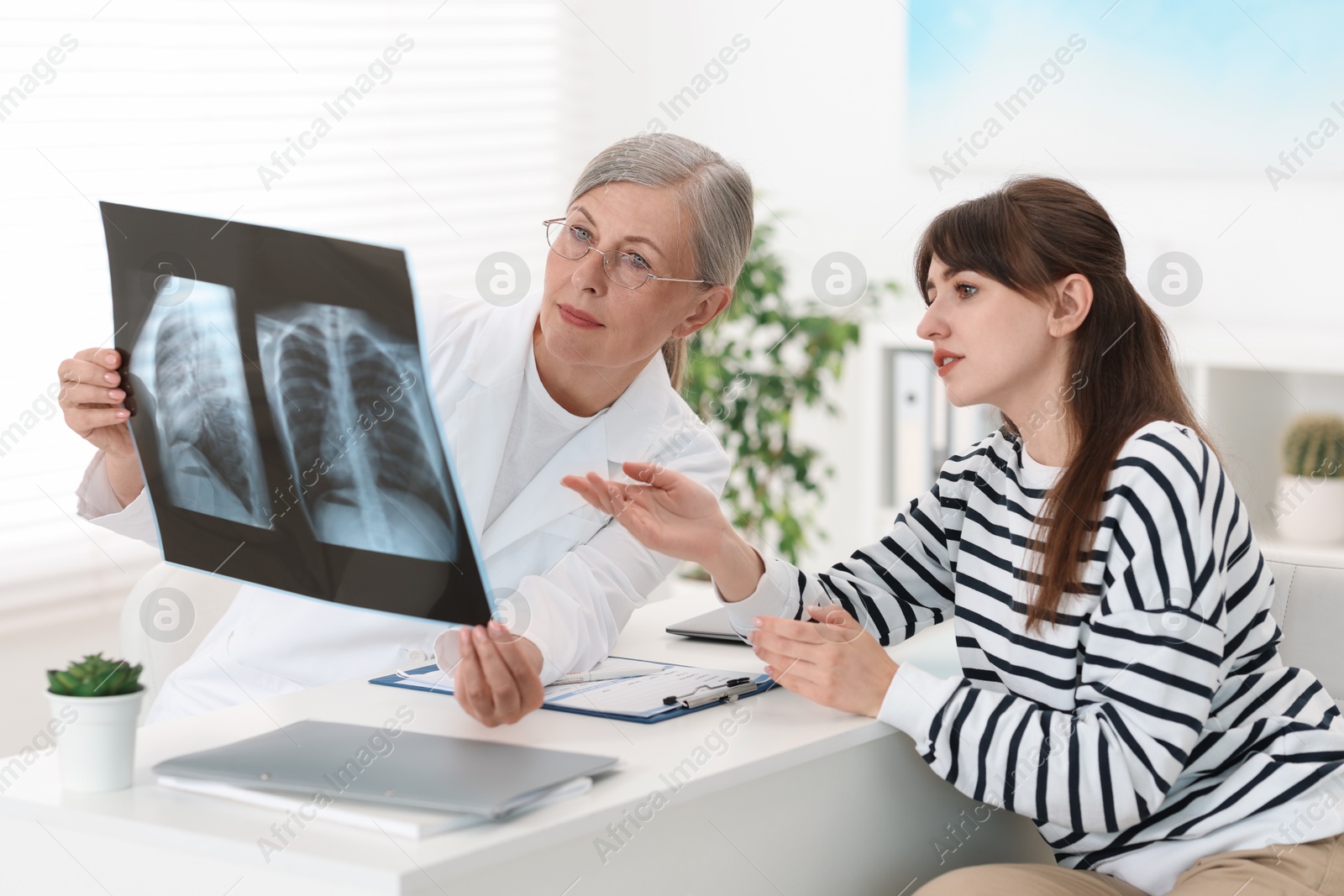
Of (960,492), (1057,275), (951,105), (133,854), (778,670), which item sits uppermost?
(951,105)

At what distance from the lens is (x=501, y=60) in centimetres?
370

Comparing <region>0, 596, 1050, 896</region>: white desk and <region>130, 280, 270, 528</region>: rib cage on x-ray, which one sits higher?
<region>130, 280, 270, 528</region>: rib cage on x-ray

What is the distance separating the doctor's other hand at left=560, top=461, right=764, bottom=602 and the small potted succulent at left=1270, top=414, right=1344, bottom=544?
5.72ft

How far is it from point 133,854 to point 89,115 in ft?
6.62

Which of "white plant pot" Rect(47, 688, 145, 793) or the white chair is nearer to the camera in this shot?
"white plant pot" Rect(47, 688, 145, 793)

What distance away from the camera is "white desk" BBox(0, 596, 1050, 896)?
105cm

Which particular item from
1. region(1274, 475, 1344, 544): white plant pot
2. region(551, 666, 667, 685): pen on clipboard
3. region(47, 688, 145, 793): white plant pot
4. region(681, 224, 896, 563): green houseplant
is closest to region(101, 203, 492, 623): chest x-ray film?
region(47, 688, 145, 793): white plant pot

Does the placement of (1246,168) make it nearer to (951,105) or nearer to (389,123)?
(951,105)

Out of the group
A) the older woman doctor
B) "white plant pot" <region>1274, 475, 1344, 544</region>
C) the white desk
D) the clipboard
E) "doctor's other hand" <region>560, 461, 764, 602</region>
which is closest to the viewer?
the white desk

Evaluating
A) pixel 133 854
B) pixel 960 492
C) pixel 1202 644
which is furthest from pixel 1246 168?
pixel 133 854

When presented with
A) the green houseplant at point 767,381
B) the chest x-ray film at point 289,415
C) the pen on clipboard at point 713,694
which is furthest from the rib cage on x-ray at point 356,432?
the green houseplant at point 767,381

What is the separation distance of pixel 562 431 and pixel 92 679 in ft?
2.56

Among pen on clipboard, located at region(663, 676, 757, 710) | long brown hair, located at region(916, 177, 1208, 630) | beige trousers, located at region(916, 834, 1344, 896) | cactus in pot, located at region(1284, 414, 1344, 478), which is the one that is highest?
long brown hair, located at region(916, 177, 1208, 630)

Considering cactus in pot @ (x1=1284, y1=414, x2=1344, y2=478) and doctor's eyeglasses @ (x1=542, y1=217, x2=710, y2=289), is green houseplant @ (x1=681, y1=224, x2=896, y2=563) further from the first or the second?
doctor's eyeglasses @ (x1=542, y1=217, x2=710, y2=289)
